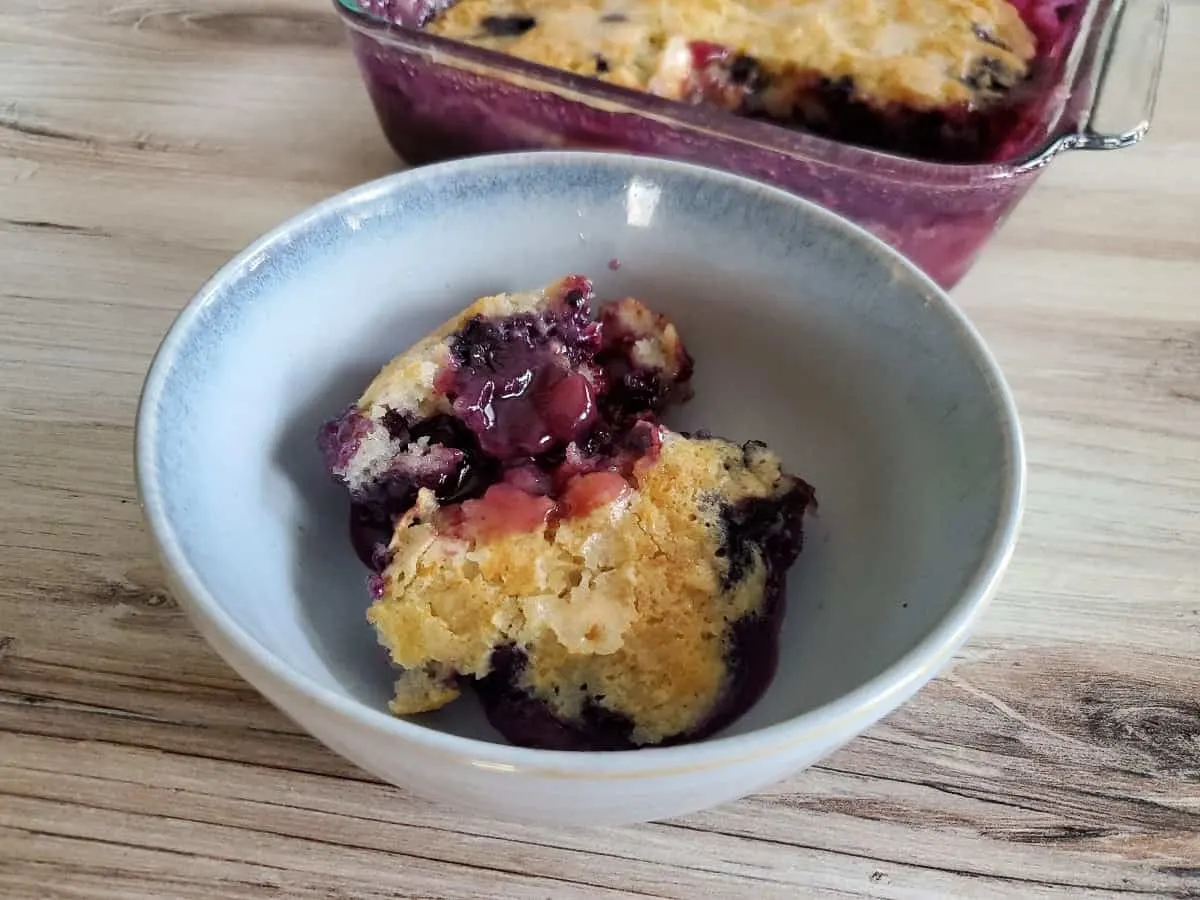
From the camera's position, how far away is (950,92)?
1053 mm

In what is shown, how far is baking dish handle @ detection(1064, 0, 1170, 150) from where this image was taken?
0.93m

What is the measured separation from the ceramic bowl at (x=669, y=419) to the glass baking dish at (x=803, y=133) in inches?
4.5

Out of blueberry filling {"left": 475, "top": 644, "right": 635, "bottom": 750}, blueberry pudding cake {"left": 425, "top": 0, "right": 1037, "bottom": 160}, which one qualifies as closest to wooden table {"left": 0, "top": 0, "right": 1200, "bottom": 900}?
blueberry filling {"left": 475, "top": 644, "right": 635, "bottom": 750}

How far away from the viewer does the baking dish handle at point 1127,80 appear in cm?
93

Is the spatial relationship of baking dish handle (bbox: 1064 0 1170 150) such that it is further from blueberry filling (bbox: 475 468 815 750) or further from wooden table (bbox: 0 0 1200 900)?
blueberry filling (bbox: 475 468 815 750)

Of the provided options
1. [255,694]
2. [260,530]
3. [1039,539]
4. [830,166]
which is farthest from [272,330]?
[1039,539]

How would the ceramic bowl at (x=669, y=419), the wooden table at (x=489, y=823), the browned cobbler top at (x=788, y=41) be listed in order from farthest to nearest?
the browned cobbler top at (x=788, y=41)
the wooden table at (x=489, y=823)
the ceramic bowl at (x=669, y=419)

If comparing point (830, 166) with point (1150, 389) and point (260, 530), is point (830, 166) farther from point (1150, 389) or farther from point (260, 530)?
point (260, 530)

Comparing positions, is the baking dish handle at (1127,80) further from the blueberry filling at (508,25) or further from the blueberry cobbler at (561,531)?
the blueberry filling at (508,25)

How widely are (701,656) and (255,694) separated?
11.9 inches

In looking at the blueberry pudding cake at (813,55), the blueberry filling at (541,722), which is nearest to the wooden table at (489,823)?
the blueberry filling at (541,722)

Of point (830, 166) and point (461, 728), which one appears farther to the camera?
point (830, 166)

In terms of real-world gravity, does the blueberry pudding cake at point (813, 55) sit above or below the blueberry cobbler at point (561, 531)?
above

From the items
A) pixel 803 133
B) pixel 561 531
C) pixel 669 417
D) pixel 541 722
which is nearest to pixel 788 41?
pixel 803 133
